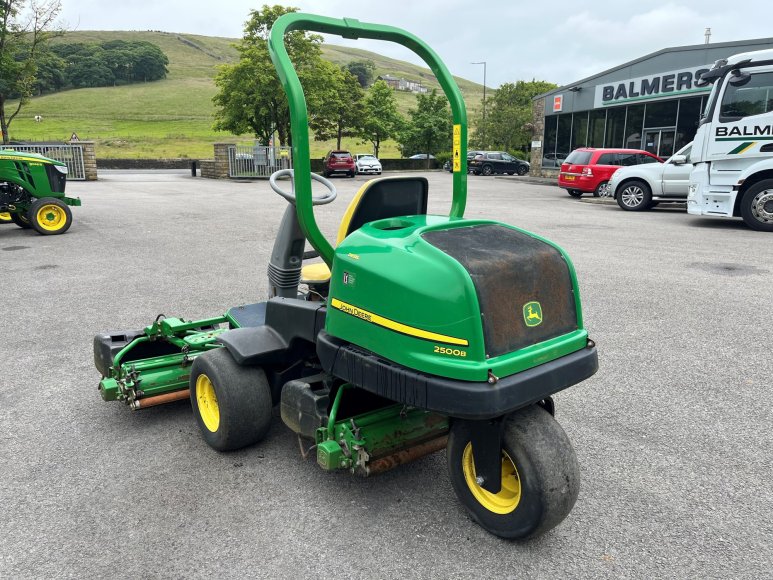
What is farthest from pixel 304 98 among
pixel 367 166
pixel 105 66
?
pixel 105 66

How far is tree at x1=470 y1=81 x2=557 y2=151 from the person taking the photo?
1871 inches

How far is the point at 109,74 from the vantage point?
107 meters

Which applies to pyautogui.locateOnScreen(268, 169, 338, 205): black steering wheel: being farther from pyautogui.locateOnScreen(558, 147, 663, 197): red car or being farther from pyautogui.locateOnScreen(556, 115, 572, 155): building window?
pyautogui.locateOnScreen(556, 115, 572, 155): building window

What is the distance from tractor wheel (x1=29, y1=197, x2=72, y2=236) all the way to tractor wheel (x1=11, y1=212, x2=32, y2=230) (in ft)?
0.94

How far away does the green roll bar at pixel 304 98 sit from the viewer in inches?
108

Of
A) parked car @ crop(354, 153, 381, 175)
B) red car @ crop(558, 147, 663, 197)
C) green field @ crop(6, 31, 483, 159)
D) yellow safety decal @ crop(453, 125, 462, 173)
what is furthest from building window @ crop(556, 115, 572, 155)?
yellow safety decal @ crop(453, 125, 462, 173)

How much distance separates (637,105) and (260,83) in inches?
692

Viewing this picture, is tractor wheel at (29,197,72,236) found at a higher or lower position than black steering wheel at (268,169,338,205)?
lower

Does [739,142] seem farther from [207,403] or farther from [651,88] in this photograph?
[651,88]

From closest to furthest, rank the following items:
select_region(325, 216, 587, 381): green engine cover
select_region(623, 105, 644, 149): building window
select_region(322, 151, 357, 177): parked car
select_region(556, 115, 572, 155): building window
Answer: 1. select_region(325, 216, 587, 381): green engine cover
2. select_region(623, 105, 644, 149): building window
3. select_region(556, 115, 572, 155): building window
4. select_region(322, 151, 357, 177): parked car

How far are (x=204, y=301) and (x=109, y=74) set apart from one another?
116425mm

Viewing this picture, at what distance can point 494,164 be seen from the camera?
37.5 m

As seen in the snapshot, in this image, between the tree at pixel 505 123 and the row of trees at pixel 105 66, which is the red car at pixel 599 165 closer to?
the tree at pixel 505 123

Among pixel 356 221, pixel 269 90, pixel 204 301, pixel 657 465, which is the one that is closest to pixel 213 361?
pixel 356 221
